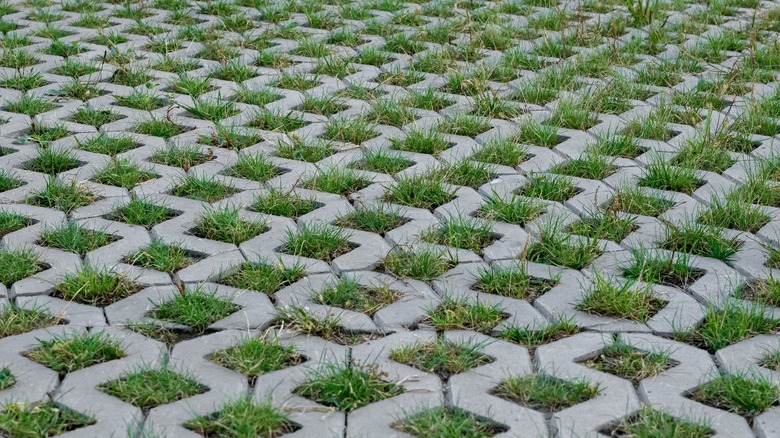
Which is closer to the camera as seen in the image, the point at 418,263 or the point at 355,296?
the point at 355,296

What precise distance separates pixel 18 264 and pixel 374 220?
1.24 meters

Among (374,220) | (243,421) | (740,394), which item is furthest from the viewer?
(374,220)

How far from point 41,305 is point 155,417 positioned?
769mm

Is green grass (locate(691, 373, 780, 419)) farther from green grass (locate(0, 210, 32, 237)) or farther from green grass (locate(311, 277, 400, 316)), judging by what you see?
green grass (locate(0, 210, 32, 237))

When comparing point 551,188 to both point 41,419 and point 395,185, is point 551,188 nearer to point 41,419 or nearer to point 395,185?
point 395,185

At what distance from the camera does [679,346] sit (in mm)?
3180

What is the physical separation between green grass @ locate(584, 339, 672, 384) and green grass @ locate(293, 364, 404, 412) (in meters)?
0.61

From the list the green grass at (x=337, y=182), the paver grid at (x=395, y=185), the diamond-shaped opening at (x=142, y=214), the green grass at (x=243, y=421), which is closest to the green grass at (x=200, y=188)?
the paver grid at (x=395, y=185)

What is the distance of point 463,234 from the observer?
385 cm

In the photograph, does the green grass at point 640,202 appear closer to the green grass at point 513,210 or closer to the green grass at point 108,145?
the green grass at point 513,210

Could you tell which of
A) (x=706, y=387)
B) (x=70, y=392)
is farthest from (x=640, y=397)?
(x=70, y=392)

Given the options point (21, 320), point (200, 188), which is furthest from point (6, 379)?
point (200, 188)

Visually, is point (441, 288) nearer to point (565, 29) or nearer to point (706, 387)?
point (706, 387)

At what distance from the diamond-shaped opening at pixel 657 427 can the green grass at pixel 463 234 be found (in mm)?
1082
